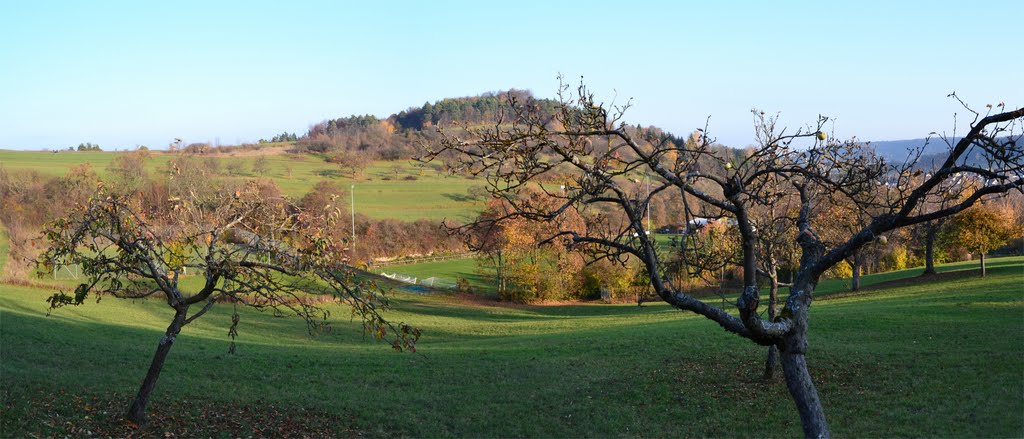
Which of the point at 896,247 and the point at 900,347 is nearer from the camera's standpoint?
the point at 900,347

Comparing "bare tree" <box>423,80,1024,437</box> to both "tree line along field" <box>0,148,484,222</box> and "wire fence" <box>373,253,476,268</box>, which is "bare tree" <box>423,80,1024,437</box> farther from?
"tree line along field" <box>0,148,484,222</box>

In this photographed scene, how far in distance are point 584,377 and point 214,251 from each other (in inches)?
419

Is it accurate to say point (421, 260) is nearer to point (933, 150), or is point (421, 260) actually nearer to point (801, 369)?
point (933, 150)

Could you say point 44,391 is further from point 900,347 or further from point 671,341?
point 900,347

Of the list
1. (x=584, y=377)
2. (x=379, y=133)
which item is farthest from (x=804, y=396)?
(x=379, y=133)

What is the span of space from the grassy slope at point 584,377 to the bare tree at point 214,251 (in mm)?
2591

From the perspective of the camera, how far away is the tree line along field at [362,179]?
80000 millimetres

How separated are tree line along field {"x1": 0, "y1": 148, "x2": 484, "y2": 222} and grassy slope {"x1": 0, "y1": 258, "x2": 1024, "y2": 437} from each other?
51981 millimetres

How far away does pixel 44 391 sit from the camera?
12.8 metres

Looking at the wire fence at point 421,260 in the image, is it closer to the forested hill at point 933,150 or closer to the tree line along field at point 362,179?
the tree line along field at point 362,179

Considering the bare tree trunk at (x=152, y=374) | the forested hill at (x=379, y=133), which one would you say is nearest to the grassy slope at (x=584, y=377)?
the bare tree trunk at (x=152, y=374)

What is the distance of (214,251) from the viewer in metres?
11.3

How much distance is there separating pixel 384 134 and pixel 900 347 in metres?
114

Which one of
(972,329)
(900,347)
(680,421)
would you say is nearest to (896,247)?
(972,329)
